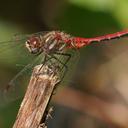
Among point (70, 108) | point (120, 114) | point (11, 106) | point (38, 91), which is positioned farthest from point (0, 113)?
point (38, 91)

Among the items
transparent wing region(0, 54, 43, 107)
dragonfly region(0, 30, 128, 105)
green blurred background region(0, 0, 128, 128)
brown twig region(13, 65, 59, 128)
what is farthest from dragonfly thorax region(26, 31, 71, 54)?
green blurred background region(0, 0, 128, 128)

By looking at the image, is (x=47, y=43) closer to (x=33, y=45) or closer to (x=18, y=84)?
(x=33, y=45)

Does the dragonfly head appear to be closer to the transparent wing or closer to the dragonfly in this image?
the dragonfly

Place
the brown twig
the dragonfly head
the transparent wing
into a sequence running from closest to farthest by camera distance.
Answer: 1. the brown twig
2. the transparent wing
3. the dragonfly head

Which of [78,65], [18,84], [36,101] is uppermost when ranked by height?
[78,65]

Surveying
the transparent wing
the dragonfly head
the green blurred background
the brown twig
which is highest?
the green blurred background

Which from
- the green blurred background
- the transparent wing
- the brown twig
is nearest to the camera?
the brown twig

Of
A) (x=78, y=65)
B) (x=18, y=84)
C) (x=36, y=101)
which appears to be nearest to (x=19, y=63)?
(x=18, y=84)
